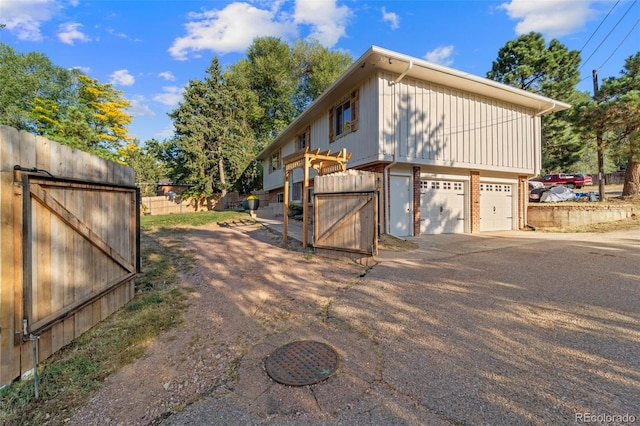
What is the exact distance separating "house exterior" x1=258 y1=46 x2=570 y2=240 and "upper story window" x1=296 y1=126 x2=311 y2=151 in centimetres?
158

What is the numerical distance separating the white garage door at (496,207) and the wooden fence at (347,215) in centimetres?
753

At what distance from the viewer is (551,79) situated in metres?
18.3

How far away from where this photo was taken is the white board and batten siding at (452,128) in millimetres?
9156

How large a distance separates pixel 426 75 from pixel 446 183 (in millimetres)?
3923

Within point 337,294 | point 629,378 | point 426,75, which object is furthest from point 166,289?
point 426,75

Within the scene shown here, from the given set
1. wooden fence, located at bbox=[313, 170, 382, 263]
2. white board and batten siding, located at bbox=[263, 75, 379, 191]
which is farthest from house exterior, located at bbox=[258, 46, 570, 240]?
wooden fence, located at bbox=[313, 170, 382, 263]

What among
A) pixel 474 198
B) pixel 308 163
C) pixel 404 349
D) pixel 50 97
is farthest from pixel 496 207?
pixel 50 97

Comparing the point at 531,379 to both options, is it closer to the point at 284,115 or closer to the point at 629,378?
the point at 629,378

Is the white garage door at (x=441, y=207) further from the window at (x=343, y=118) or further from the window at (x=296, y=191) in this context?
the window at (x=296, y=191)

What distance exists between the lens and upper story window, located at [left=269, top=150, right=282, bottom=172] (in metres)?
20.5

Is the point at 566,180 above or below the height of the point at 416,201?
above

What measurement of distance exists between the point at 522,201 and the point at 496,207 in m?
1.50

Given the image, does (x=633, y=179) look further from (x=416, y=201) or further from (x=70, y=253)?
(x=70, y=253)

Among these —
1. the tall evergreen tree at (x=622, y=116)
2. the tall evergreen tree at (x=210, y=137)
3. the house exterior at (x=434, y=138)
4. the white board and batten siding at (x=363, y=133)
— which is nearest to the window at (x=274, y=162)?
the tall evergreen tree at (x=210, y=137)
